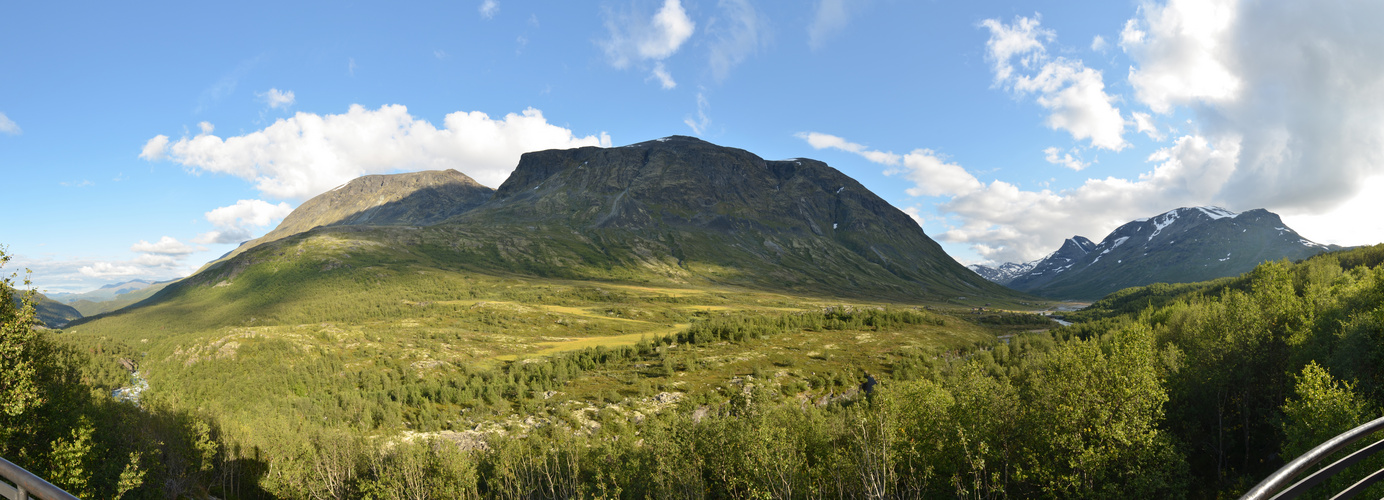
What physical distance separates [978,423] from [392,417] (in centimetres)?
7425

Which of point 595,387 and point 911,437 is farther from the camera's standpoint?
point 595,387

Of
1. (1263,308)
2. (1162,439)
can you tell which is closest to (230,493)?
(1162,439)

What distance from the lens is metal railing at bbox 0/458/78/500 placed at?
17.0ft

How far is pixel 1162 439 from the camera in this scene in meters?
33.8

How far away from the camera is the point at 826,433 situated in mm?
47656

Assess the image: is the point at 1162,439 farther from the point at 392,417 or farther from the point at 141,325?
the point at 141,325

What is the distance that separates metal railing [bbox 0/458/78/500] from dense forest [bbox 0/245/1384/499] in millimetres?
34123

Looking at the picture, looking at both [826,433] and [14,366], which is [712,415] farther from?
[14,366]

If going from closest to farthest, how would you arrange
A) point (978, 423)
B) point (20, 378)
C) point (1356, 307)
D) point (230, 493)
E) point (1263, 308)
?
point (20, 378)
point (978, 423)
point (230, 493)
point (1356, 307)
point (1263, 308)

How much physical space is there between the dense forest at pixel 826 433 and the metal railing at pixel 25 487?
34.1 metres

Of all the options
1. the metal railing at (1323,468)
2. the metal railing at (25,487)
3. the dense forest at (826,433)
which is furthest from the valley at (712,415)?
the metal railing at (25,487)

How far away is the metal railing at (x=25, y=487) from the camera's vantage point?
517 centimetres

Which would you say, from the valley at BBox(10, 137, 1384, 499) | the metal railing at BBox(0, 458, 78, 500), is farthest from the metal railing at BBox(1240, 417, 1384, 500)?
the valley at BBox(10, 137, 1384, 499)

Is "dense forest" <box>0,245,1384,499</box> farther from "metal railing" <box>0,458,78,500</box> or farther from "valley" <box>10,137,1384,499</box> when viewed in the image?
"metal railing" <box>0,458,78,500</box>
